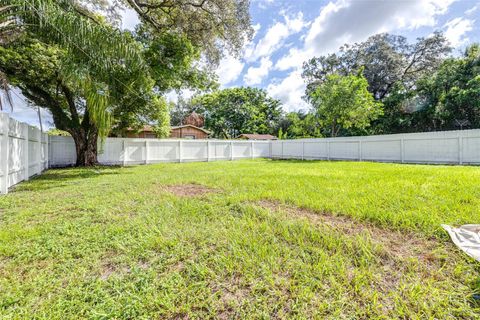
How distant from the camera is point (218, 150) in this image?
15305 mm

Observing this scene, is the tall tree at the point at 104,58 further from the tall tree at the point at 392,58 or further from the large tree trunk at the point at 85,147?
the tall tree at the point at 392,58

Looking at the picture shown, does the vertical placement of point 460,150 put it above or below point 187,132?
below

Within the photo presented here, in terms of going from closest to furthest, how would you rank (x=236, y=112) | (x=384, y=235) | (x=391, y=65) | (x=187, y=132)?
1. (x=384, y=235)
2. (x=391, y=65)
3. (x=187, y=132)
4. (x=236, y=112)

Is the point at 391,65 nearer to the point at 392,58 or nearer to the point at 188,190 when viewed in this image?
the point at 392,58

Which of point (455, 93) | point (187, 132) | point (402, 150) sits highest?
point (455, 93)

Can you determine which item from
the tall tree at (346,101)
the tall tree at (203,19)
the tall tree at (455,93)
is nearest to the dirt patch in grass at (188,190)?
the tall tree at (203,19)

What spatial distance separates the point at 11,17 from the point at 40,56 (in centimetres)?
368

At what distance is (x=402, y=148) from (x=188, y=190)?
35.7 ft

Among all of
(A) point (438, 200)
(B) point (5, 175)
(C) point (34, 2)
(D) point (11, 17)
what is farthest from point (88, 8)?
(A) point (438, 200)

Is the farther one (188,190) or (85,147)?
(85,147)

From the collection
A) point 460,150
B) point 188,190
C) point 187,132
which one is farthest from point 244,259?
point 187,132

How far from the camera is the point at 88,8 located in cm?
890

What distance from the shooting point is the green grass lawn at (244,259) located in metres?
1.52

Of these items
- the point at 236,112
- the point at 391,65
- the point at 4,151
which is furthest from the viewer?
the point at 236,112
